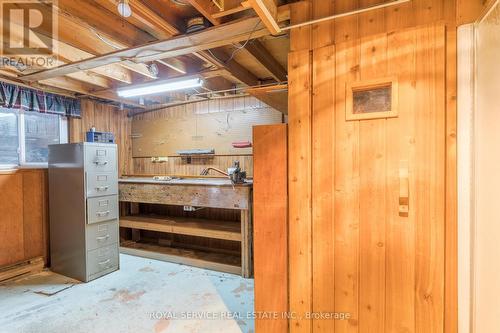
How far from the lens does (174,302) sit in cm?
249

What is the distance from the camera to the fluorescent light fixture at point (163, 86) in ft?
9.60

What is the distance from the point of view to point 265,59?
267cm

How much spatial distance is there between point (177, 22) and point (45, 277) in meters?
3.32

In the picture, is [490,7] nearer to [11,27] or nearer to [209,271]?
[11,27]

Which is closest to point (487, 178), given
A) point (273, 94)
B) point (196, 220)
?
point (273, 94)

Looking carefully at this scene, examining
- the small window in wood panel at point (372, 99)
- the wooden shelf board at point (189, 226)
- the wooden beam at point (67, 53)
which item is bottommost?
the wooden shelf board at point (189, 226)

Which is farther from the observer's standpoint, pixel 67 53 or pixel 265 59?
pixel 265 59

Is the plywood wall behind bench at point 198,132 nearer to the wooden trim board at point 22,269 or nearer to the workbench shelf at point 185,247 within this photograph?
the workbench shelf at point 185,247

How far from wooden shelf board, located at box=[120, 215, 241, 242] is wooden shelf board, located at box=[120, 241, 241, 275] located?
1.14 feet

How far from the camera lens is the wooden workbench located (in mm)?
3020

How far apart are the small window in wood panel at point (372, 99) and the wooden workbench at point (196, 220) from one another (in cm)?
159

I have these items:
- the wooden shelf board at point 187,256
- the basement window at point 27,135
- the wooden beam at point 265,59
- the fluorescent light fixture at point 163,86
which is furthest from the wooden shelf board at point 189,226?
the wooden beam at point 265,59

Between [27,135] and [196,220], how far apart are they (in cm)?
257

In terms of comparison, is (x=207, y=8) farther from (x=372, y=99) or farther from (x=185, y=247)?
(x=185, y=247)
